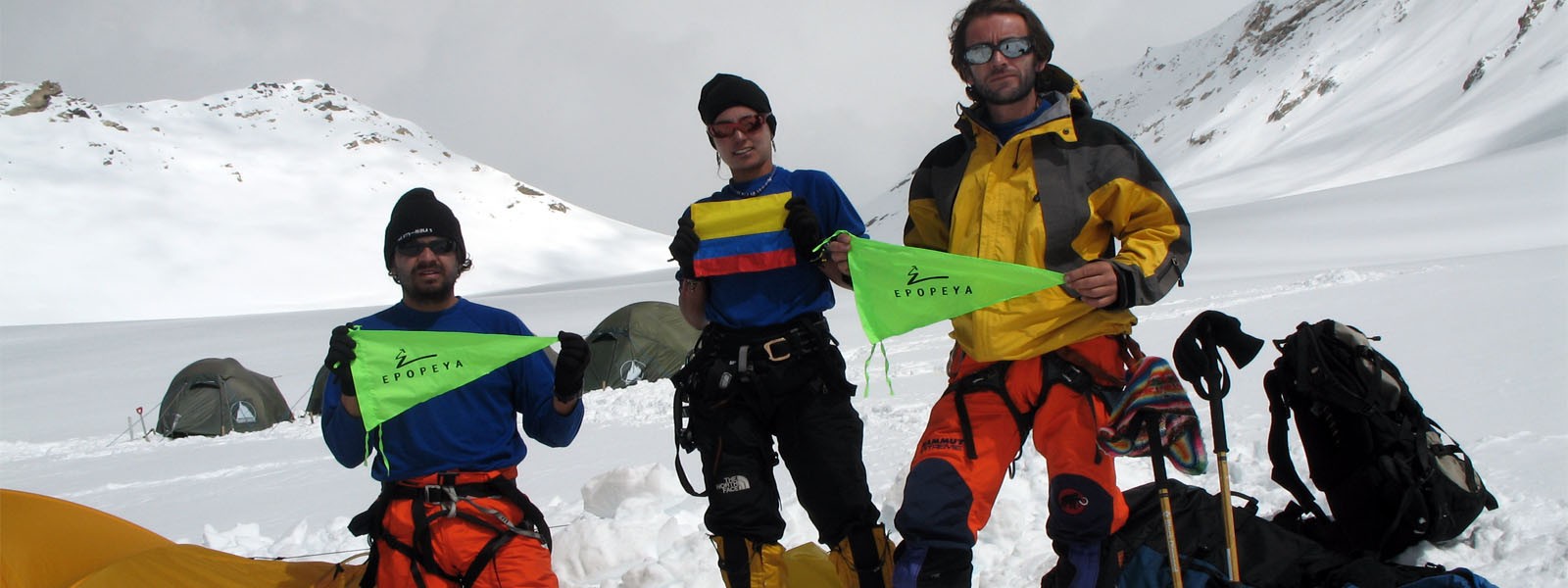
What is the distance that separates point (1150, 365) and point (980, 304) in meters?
0.56

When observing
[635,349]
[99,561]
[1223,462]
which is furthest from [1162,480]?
[635,349]

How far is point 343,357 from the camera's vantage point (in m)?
3.34

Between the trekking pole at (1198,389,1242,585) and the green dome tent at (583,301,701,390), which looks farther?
the green dome tent at (583,301,701,390)

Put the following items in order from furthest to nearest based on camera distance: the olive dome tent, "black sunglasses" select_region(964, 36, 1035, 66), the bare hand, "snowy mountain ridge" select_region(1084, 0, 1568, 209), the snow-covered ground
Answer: "snowy mountain ridge" select_region(1084, 0, 1568, 209) → the olive dome tent → the snow-covered ground → "black sunglasses" select_region(964, 36, 1035, 66) → the bare hand

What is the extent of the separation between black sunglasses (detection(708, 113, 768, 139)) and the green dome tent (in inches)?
463

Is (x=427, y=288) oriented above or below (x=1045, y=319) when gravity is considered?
above

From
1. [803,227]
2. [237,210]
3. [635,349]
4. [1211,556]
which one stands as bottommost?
[1211,556]

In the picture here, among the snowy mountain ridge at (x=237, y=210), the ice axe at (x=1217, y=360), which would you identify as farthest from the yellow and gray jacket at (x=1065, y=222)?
the snowy mountain ridge at (x=237, y=210)

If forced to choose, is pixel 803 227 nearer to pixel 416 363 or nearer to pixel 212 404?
pixel 416 363

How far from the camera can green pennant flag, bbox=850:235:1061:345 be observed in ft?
9.41

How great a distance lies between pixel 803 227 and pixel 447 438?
5.26 ft

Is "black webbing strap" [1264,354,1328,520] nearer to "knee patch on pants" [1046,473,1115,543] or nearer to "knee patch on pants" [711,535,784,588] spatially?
"knee patch on pants" [1046,473,1115,543]

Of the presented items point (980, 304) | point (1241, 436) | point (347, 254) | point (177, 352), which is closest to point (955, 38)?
point (980, 304)

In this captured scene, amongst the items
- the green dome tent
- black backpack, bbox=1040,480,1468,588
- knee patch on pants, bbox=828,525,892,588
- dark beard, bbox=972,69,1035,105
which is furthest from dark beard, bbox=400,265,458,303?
the green dome tent
